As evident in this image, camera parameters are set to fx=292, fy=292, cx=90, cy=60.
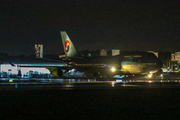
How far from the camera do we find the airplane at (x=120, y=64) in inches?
1991

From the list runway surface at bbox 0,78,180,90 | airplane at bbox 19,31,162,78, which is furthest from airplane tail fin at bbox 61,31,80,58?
runway surface at bbox 0,78,180,90

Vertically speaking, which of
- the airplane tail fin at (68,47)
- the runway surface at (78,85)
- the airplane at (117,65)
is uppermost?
the airplane tail fin at (68,47)

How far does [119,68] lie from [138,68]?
3.34 metres

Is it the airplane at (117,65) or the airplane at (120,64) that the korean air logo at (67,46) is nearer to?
the airplane at (117,65)

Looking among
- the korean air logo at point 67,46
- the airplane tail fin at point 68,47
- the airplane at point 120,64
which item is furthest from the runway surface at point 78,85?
the korean air logo at point 67,46

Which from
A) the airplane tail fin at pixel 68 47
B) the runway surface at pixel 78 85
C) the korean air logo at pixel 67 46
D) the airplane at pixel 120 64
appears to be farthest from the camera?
the korean air logo at pixel 67 46

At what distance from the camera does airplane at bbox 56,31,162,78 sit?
50562mm

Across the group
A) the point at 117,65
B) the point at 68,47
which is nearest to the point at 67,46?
the point at 68,47

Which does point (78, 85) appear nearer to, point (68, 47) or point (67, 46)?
point (68, 47)

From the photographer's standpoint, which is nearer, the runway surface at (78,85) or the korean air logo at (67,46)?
the runway surface at (78,85)

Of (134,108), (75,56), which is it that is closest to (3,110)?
(134,108)

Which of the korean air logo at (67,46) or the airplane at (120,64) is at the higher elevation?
the korean air logo at (67,46)

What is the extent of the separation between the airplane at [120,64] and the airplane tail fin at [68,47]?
94.0 inches

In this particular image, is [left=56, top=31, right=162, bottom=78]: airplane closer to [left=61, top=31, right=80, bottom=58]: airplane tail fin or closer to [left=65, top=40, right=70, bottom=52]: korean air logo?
[left=61, top=31, right=80, bottom=58]: airplane tail fin
